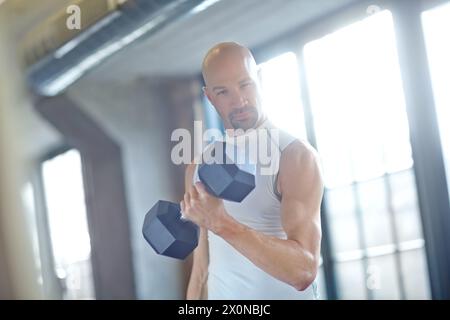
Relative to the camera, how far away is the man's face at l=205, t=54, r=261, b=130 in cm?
185

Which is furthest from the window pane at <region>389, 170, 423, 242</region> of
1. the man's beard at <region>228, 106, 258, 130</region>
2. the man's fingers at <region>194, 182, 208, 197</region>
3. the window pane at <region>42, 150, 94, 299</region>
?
the window pane at <region>42, 150, 94, 299</region>

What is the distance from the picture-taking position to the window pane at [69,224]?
2.29 m

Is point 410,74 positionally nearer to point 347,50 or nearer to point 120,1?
point 347,50

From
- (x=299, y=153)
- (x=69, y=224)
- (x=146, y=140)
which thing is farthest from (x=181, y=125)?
(x=69, y=224)

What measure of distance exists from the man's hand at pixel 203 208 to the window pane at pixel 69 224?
62 centimetres

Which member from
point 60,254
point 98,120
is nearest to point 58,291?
point 60,254

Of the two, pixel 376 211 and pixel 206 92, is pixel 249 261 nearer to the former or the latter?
pixel 376 211

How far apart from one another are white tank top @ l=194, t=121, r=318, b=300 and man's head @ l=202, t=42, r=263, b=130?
4 cm

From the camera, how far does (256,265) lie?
1.80 metres

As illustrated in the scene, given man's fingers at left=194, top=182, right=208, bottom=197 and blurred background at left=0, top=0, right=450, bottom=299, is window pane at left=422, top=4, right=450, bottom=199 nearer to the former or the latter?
blurred background at left=0, top=0, right=450, bottom=299

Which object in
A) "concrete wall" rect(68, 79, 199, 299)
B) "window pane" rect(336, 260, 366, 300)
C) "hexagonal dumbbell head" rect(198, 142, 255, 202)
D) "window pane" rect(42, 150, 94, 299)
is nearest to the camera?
"hexagonal dumbbell head" rect(198, 142, 255, 202)

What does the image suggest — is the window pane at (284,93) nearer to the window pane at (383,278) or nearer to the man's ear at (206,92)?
the man's ear at (206,92)

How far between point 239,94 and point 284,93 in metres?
0.10

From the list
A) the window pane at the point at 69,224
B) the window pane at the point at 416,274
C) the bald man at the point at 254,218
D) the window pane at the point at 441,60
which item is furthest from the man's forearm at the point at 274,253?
the window pane at the point at 69,224
